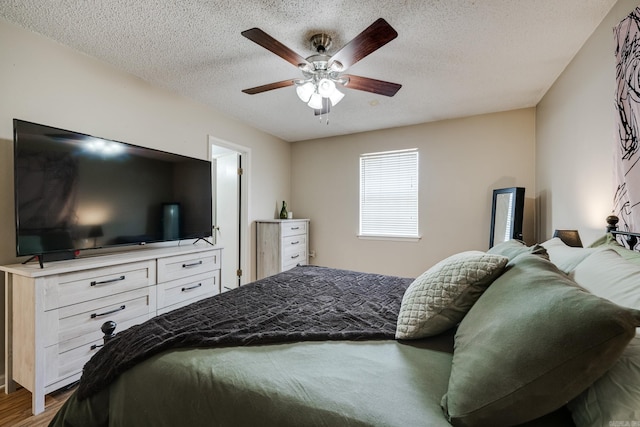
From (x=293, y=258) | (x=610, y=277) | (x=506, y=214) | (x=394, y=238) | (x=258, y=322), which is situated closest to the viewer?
(x=610, y=277)

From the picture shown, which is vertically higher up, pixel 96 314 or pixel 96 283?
pixel 96 283

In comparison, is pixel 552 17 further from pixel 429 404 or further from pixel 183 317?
pixel 183 317

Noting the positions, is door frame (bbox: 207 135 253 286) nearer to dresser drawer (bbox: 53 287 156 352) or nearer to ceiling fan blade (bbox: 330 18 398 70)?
dresser drawer (bbox: 53 287 156 352)

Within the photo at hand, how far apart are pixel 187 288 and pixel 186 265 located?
219mm

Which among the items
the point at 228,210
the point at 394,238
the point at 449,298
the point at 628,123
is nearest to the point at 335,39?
the point at 628,123

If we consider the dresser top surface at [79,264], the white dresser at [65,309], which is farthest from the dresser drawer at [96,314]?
the dresser top surface at [79,264]

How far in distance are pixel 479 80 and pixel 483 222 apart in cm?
173

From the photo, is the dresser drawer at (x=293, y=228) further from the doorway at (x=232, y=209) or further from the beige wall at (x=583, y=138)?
the beige wall at (x=583, y=138)

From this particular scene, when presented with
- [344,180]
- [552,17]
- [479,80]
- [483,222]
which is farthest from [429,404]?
[344,180]

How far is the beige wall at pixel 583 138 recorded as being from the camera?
65.9 inches

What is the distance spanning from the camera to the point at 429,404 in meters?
0.74

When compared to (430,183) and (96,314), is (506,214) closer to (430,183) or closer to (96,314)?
(430,183)

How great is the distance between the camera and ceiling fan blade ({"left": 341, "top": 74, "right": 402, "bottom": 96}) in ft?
6.42

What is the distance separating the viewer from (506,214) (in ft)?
10.1
